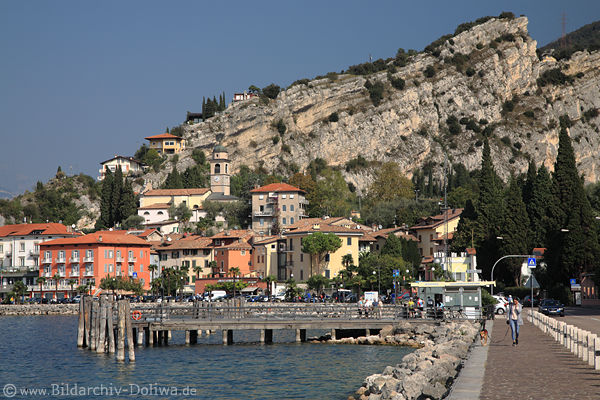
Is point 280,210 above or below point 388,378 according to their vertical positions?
above

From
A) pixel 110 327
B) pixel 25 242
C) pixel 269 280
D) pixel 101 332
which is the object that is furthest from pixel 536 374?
pixel 25 242

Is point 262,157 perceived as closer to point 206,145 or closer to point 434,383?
point 206,145

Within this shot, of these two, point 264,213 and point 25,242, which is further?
point 264,213

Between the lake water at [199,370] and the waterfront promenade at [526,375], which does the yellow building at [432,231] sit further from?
the waterfront promenade at [526,375]

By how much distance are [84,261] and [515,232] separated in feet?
219

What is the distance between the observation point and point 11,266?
13612cm

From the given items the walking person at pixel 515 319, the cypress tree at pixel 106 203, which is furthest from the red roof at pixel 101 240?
the walking person at pixel 515 319

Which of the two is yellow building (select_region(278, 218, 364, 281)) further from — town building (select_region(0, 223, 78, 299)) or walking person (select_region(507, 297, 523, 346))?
walking person (select_region(507, 297, 523, 346))

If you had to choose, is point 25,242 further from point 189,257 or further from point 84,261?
point 189,257

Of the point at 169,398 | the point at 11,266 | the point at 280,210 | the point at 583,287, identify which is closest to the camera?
the point at 169,398

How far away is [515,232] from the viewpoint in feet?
281

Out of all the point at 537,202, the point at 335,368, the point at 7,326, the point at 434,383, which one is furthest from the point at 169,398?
the point at 537,202

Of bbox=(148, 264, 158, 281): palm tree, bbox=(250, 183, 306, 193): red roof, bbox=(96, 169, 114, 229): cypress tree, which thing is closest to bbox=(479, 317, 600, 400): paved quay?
bbox=(148, 264, 158, 281): palm tree

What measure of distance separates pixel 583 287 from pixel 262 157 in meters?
125
